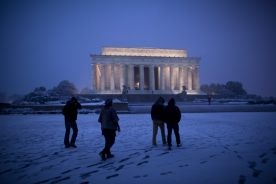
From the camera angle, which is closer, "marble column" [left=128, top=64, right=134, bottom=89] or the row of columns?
the row of columns

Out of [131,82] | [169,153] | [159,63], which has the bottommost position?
[169,153]

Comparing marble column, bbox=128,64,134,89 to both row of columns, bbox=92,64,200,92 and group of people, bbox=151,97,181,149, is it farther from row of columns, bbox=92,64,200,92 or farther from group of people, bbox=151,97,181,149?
group of people, bbox=151,97,181,149

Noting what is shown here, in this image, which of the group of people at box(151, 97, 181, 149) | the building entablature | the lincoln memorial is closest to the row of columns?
the lincoln memorial

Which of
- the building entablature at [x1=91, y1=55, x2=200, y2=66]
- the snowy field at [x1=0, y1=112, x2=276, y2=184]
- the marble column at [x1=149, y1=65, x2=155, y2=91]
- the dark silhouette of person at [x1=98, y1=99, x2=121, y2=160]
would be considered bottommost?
the snowy field at [x1=0, y1=112, x2=276, y2=184]

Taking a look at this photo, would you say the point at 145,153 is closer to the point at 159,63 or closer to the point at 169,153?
the point at 169,153

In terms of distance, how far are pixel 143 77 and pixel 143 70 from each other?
5.99 ft

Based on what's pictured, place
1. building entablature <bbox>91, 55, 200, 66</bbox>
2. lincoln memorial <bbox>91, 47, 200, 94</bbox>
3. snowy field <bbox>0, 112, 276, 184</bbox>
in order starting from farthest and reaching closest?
lincoln memorial <bbox>91, 47, 200, 94</bbox> → building entablature <bbox>91, 55, 200, 66</bbox> → snowy field <bbox>0, 112, 276, 184</bbox>

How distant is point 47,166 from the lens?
23.9ft

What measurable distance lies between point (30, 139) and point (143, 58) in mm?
56303

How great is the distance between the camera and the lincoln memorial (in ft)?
217

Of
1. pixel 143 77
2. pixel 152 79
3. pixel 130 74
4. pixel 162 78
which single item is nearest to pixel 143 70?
pixel 143 77

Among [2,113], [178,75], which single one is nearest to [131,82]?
[178,75]

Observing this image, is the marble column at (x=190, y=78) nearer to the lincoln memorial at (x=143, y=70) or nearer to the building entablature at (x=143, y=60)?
the lincoln memorial at (x=143, y=70)

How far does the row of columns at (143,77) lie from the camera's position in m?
67.1
